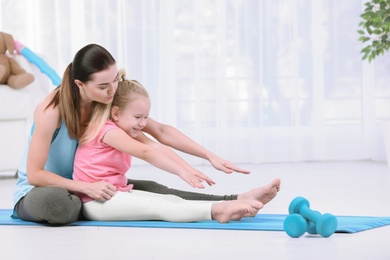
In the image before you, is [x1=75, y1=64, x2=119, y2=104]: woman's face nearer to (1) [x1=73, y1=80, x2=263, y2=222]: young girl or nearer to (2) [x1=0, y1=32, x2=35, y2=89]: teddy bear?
(1) [x1=73, y1=80, x2=263, y2=222]: young girl

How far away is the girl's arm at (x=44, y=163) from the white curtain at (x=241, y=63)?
6.97 feet

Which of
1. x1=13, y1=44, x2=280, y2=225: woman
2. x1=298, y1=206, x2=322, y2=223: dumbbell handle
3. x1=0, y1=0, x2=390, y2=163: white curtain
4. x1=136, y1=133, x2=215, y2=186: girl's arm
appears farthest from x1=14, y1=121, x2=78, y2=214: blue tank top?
x1=0, y1=0, x2=390, y2=163: white curtain

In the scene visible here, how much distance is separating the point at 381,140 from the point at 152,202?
2.47 metres

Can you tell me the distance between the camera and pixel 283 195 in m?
2.72

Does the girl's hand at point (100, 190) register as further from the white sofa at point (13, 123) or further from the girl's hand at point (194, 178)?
the white sofa at point (13, 123)

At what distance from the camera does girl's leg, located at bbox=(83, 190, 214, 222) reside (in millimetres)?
2016

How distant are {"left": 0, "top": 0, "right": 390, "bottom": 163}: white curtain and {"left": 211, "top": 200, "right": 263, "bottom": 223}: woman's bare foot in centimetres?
224

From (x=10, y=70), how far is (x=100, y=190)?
1763mm

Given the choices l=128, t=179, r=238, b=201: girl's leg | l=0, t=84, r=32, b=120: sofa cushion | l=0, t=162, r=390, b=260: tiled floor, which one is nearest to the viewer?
l=0, t=162, r=390, b=260: tiled floor

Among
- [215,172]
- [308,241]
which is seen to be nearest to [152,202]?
[308,241]

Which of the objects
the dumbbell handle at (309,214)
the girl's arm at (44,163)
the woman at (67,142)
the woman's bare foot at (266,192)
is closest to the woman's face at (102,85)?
the woman at (67,142)

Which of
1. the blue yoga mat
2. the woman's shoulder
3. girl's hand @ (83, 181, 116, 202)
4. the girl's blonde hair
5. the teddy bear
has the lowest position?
the blue yoga mat

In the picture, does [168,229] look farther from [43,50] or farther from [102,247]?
[43,50]

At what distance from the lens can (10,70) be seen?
11.9 ft
